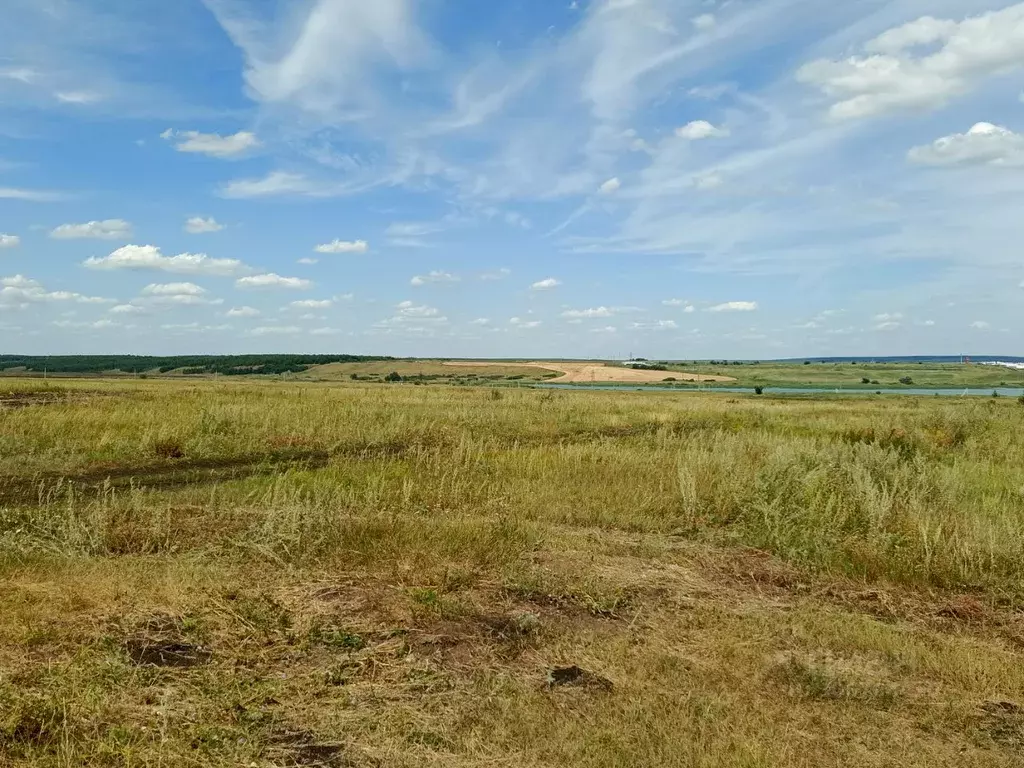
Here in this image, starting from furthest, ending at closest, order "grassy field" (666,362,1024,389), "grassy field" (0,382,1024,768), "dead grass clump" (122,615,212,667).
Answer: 1. "grassy field" (666,362,1024,389)
2. "dead grass clump" (122,615,212,667)
3. "grassy field" (0,382,1024,768)

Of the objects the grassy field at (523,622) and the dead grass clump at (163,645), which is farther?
the dead grass clump at (163,645)

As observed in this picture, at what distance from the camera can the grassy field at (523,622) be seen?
4.17m

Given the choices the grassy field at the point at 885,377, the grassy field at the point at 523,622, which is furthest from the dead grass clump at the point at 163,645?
the grassy field at the point at 885,377

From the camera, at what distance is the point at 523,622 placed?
6016mm

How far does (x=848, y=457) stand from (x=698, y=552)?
6.67 m

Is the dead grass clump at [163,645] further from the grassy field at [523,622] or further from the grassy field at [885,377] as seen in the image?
the grassy field at [885,377]

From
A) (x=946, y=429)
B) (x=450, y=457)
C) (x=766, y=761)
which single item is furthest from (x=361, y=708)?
(x=946, y=429)

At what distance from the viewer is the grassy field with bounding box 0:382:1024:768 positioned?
13.7 feet

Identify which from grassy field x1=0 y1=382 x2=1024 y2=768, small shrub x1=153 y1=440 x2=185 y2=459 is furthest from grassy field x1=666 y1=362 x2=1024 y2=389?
grassy field x1=0 y1=382 x2=1024 y2=768

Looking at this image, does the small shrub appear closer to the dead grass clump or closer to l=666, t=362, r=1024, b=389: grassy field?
the dead grass clump

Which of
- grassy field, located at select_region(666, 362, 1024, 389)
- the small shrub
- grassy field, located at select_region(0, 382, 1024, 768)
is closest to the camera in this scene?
grassy field, located at select_region(0, 382, 1024, 768)

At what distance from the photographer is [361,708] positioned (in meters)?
4.55

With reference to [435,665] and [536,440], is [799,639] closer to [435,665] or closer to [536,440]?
[435,665]

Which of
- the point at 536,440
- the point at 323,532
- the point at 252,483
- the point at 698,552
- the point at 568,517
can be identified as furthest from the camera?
the point at 536,440
